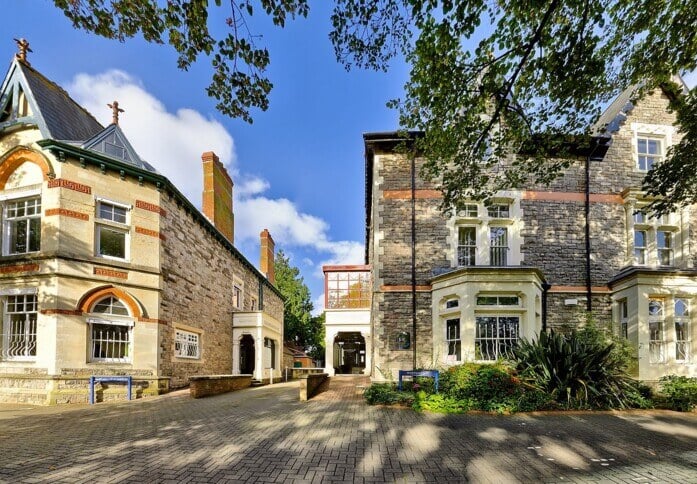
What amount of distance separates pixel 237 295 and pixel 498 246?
14.6 metres

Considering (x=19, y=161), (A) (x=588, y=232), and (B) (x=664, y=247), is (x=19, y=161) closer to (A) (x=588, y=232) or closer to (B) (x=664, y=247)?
(A) (x=588, y=232)

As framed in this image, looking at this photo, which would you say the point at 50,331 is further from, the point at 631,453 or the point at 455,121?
the point at 631,453

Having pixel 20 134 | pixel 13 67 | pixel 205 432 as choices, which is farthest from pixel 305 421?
pixel 13 67

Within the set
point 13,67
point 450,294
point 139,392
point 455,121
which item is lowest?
point 139,392

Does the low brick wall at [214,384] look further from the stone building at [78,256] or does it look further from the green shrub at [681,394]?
the green shrub at [681,394]

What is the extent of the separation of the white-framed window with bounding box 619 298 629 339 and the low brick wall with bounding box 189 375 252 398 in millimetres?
13879

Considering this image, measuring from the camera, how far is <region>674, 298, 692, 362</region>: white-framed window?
11.4 m

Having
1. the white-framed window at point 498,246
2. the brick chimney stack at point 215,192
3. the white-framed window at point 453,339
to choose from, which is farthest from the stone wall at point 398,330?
the brick chimney stack at point 215,192

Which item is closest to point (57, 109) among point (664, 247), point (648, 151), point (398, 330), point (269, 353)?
point (398, 330)

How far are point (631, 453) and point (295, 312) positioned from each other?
32.6 metres

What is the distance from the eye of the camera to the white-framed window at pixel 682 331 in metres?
11.4

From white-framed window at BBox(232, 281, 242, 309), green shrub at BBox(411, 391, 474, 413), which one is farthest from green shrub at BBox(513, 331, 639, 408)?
white-framed window at BBox(232, 281, 242, 309)

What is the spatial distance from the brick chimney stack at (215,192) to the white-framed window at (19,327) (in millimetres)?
9193

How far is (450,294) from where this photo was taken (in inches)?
448
